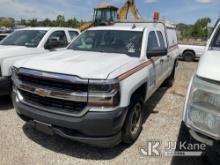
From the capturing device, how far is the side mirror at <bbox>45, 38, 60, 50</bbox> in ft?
20.2

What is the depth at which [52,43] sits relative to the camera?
20.5 ft

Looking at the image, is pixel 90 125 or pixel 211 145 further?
pixel 90 125

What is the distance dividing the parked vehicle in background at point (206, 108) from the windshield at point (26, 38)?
16.3 ft

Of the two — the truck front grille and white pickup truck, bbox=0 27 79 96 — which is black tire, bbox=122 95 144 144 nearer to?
the truck front grille

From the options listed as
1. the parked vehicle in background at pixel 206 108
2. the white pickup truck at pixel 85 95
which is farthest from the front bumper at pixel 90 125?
the parked vehicle in background at pixel 206 108

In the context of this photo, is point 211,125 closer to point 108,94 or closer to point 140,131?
point 108,94

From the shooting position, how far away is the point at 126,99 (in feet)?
9.77

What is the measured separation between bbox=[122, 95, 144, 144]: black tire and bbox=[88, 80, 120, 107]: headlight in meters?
0.59

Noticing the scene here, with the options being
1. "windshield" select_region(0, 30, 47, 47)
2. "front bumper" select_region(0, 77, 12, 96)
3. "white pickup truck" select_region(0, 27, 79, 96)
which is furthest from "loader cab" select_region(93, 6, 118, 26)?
"front bumper" select_region(0, 77, 12, 96)

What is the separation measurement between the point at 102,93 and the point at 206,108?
1.25m

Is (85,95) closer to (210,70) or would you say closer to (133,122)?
(133,122)

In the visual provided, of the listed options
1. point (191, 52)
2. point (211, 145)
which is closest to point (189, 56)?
point (191, 52)

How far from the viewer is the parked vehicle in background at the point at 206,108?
1.93m

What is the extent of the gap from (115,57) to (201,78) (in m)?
1.82
